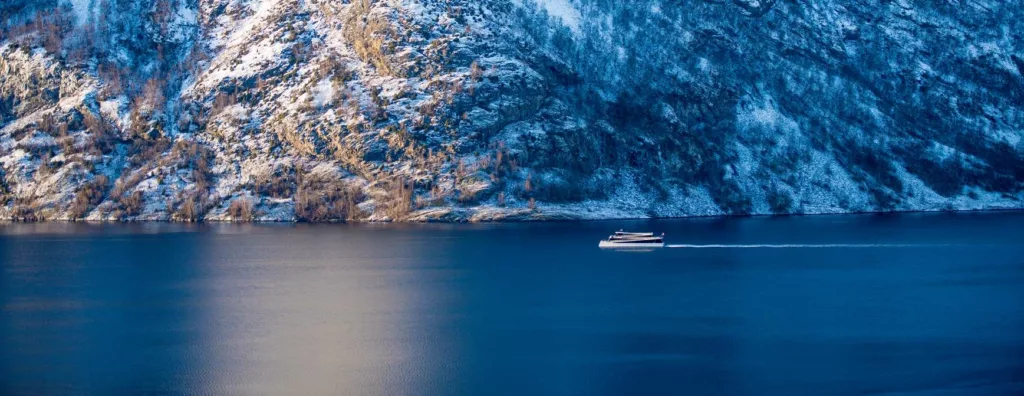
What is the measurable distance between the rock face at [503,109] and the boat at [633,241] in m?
25.4

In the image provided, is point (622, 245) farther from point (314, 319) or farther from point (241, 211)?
point (241, 211)

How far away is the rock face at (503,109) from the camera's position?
12875 centimetres

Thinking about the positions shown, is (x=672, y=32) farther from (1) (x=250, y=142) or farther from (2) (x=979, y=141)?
(1) (x=250, y=142)

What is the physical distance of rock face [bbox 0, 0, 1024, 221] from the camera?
129m

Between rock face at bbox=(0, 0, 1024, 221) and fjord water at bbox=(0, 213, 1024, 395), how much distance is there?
23.9m

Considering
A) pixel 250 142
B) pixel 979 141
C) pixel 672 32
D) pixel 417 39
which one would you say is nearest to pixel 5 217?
pixel 250 142

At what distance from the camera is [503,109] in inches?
5148

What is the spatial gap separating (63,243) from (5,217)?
119ft

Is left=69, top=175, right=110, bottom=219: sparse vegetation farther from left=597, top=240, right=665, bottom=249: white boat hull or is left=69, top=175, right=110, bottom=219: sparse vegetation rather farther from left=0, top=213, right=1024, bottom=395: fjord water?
left=597, top=240, right=665, bottom=249: white boat hull

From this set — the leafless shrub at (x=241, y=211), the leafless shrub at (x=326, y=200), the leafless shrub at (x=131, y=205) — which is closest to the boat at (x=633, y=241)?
the leafless shrub at (x=326, y=200)

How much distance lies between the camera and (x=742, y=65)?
14838 cm

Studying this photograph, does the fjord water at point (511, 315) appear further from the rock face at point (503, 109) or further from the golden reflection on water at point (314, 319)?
the rock face at point (503, 109)

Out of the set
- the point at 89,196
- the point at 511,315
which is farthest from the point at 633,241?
the point at 89,196

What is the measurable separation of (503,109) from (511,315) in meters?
69.7
